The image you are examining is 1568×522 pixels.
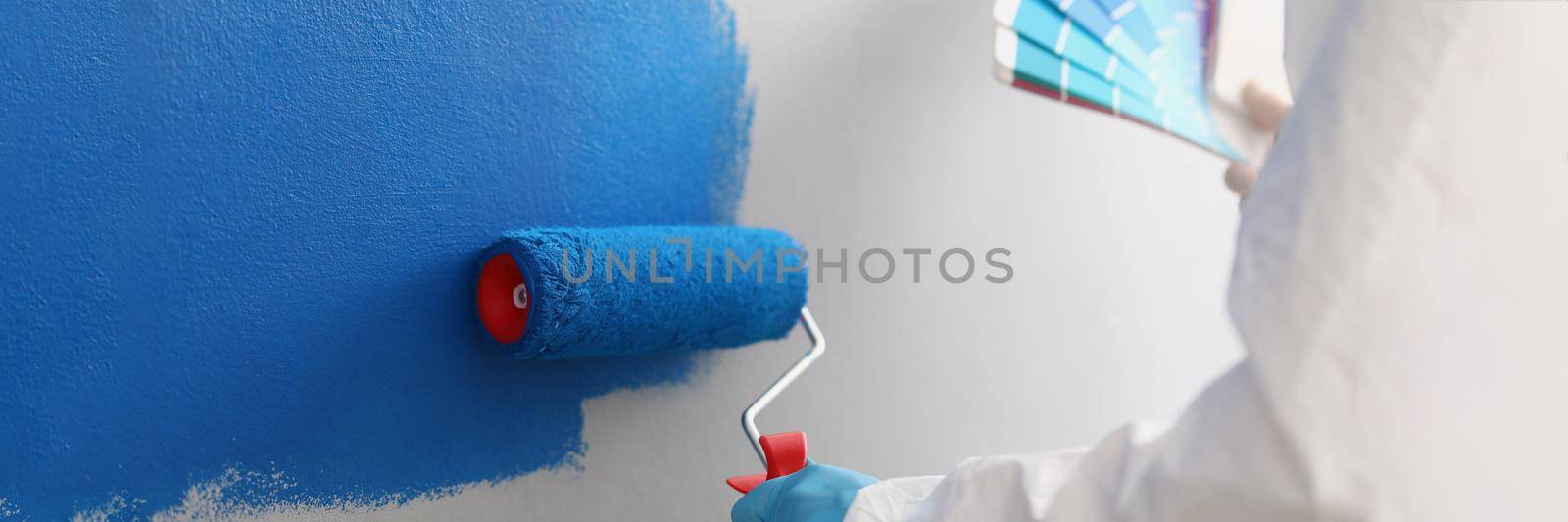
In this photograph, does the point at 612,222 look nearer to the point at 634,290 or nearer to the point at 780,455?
the point at 634,290

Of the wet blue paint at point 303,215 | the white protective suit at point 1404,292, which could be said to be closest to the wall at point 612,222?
the wet blue paint at point 303,215

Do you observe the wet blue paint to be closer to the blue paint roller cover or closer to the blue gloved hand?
the blue paint roller cover

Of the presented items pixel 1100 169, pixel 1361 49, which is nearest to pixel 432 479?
pixel 1361 49

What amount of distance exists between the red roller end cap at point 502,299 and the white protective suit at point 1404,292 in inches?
23.7

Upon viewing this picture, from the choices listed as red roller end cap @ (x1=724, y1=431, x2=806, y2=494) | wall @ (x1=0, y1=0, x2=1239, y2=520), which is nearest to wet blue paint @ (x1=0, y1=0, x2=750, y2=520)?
wall @ (x1=0, y1=0, x2=1239, y2=520)

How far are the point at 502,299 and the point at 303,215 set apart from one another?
18 cm

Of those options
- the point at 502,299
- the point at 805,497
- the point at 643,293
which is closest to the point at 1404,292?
the point at 805,497

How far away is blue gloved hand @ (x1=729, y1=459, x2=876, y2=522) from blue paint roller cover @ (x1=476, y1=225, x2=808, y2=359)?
19cm

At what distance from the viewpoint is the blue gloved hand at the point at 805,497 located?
766 mm

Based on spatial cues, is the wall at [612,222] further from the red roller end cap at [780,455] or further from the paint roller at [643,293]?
the red roller end cap at [780,455]

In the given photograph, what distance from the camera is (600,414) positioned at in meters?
1.08

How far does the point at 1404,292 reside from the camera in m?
0.45

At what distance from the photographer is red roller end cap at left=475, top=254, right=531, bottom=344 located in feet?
3.08

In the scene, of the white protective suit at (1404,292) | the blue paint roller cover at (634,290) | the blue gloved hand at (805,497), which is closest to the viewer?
the white protective suit at (1404,292)
